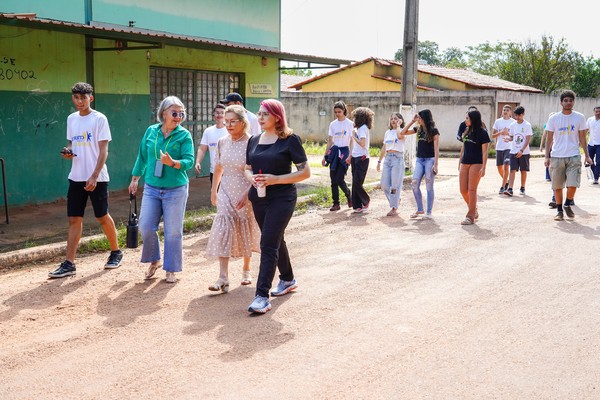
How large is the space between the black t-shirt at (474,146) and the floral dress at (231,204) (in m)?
4.94

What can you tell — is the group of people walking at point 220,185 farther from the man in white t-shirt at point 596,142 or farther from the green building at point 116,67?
the man in white t-shirt at point 596,142

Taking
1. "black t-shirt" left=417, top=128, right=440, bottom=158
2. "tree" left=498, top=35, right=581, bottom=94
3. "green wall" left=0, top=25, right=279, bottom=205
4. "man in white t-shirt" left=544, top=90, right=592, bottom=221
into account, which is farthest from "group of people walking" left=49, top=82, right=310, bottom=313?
"tree" left=498, top=35, right=581, bottom=94

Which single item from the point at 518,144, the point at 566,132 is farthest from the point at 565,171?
the point at 518,144

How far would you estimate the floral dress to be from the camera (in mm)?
6566

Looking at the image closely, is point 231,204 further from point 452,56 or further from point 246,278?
point 452,56

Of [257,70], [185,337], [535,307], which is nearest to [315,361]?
[185,337]

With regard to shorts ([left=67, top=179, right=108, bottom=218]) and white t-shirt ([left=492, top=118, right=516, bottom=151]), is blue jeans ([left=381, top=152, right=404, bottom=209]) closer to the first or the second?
white t-shirt ([left=492, top=118, right=516, bottom=151])

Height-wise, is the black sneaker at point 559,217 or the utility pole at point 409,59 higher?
the utility pole at point 409,59

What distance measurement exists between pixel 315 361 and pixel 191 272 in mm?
3007

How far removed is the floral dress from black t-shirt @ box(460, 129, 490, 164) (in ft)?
16.2

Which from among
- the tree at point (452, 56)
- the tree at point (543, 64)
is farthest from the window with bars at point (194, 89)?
the tree at point (452, 56)

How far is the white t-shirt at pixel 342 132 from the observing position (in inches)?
458

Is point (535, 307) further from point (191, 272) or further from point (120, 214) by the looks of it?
point (120, 214)

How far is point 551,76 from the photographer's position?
44562 mm
